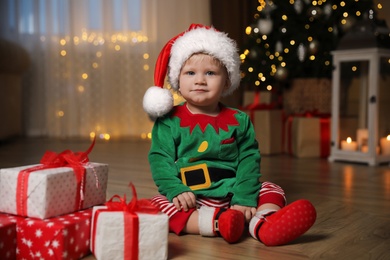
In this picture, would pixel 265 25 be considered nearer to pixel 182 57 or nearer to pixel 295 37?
pixel 295 37

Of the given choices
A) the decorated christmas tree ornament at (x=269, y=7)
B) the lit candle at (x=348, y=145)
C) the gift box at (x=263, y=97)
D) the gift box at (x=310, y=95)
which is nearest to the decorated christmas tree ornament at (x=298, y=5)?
the decorated christmas tree ornament at (x=269, y=7)

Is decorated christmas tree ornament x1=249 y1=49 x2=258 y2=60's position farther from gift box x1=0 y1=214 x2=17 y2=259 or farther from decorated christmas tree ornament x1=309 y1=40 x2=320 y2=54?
gift box x1=0 y1=214 x2=17 y2=259

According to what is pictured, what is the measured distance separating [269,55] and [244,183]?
1.94m

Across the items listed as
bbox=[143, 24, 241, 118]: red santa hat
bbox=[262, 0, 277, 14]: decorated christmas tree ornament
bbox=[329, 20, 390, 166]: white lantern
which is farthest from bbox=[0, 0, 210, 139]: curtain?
bbox=[143, 24, 241, 118]: red santa hat

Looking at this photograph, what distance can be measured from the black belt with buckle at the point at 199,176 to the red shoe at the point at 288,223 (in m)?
0.25

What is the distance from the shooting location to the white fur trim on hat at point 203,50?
4.62 feet

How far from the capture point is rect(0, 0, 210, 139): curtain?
150 inches

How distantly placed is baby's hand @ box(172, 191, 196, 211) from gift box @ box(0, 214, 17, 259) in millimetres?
407

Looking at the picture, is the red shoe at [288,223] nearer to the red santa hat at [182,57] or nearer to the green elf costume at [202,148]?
the green elf costume at [202,148]

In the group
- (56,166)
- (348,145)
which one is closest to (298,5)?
(348,145)

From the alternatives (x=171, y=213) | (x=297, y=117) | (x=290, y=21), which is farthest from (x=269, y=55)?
(x=171, y=213)

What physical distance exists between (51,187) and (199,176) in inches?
18.0

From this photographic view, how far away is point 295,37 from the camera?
3133 millimetres

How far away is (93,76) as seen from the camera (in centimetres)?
388
